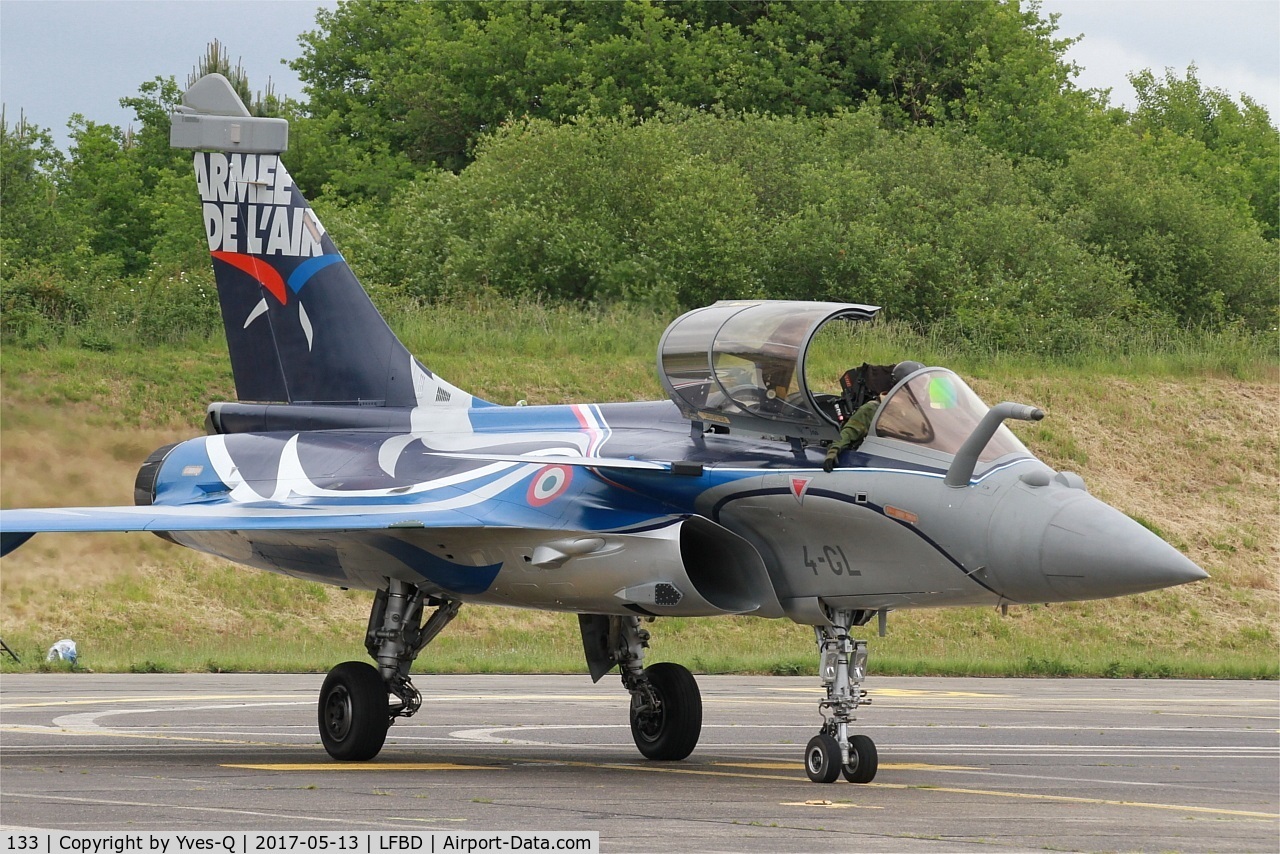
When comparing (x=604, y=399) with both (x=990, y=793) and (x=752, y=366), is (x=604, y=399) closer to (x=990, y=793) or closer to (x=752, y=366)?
(x=752, y=366)

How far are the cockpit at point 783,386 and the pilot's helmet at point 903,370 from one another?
87 millimetres

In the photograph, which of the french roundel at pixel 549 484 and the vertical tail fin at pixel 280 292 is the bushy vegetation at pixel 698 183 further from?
the french roundel at pixel 549 484

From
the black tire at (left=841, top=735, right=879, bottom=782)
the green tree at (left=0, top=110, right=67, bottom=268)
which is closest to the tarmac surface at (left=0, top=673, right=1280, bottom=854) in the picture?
the black tire at (left=841, top=735, right=879, bottom=782)

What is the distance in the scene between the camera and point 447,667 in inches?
911

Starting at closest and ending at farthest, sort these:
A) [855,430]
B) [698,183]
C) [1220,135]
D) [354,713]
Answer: [855,430]
[354,713]
[698,183]
[1220,135]

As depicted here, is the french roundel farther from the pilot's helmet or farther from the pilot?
the pilot's helmet

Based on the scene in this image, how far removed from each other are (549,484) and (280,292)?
4045mm

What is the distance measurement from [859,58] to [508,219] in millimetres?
20427

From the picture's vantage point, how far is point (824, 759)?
1055 centimetres

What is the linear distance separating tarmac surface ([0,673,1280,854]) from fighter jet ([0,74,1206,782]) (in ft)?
2.98

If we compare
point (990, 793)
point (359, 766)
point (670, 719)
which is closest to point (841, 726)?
point (990, 793)

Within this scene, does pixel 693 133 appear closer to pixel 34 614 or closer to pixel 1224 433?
pixel 1224 433

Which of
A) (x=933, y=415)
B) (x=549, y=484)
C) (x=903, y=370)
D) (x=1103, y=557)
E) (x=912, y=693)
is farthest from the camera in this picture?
(x=912, y=693)

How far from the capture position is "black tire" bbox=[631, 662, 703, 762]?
1263 centimetres
